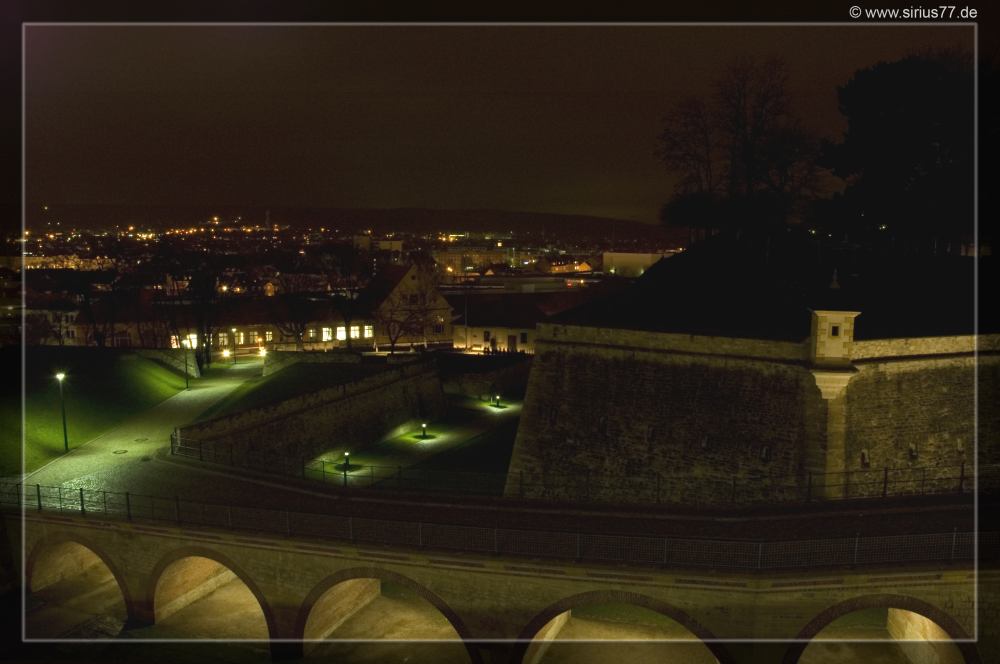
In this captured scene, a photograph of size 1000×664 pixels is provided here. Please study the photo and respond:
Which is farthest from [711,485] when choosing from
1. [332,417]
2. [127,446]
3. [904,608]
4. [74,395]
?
[74,395]

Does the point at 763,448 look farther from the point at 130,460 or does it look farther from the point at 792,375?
the point at 130,460

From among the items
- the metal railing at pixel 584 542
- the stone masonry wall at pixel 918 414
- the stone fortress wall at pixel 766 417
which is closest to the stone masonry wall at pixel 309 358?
the stone fortress wall at pixel 766 417

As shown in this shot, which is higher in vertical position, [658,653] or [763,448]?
[763,448]

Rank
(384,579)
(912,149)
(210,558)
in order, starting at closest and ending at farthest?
1. (384,579)
2. (210,558)
3. (912,149)

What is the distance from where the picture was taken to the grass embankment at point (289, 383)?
1245 inches

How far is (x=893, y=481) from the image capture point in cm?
2050

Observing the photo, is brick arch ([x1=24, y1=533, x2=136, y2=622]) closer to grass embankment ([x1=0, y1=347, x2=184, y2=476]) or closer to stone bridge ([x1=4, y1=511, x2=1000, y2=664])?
stone bridge ([x1=4, y1=511, x2=1000, y2=664])

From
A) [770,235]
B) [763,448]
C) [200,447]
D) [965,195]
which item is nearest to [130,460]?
[200,447]

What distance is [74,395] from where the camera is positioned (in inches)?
1235

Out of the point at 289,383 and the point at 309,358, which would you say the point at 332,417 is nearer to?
the point at 289,383

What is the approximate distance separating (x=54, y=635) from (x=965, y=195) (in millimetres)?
30812

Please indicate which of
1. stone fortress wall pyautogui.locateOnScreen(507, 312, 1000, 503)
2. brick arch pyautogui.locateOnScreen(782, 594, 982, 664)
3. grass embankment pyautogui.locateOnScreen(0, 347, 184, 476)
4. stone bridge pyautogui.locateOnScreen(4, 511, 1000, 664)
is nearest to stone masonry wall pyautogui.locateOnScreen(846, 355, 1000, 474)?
stone fortress wall pyautogui.locateOnScreen(507, 312, 1000, 503)

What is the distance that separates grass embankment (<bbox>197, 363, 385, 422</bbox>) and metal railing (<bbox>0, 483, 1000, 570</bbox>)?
395 inches

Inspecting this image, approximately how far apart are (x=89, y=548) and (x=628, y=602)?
1372cm
